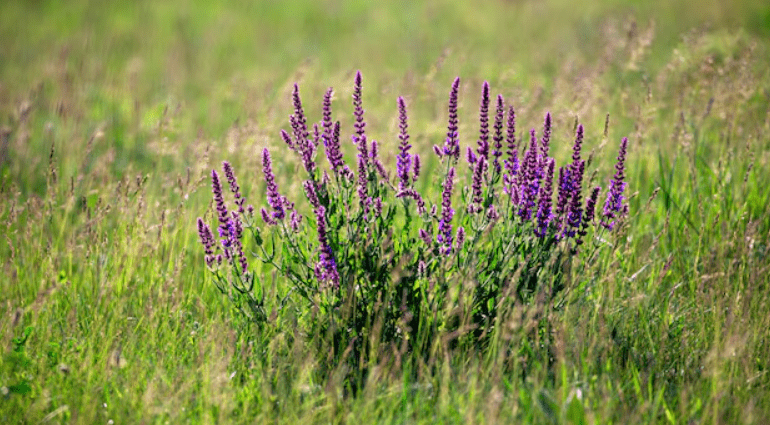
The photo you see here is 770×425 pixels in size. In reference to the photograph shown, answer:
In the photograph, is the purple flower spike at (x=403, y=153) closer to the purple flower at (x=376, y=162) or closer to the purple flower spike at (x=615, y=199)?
the purple flower at (x=376, y=162)

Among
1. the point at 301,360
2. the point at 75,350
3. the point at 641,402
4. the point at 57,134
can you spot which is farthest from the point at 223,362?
the point at 57,134

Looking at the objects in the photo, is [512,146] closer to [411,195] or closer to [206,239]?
A: [411,195]

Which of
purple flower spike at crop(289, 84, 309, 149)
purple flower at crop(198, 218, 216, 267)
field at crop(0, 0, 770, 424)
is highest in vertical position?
purple flower spike at crop(289, 84, 309, 149)

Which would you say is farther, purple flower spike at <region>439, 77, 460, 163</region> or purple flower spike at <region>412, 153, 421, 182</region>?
purple flower spike at <region>412, 153, 421, 182</region>

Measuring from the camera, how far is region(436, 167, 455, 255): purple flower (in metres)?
2.51

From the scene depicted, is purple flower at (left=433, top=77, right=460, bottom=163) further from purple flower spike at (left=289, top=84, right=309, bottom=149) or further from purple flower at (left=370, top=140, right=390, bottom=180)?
purple flower spike at (left=289, top=84, right=309, bottom=149)

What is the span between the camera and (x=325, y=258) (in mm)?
2506

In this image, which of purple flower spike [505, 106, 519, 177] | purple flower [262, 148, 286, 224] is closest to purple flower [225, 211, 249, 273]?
purple flower [262, 148, 286, 224]

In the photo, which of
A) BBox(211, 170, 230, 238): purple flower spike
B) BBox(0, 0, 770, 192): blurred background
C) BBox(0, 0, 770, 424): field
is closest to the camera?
BBox(0, 0, 770, 424): field

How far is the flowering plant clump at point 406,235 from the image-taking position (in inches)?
99.1

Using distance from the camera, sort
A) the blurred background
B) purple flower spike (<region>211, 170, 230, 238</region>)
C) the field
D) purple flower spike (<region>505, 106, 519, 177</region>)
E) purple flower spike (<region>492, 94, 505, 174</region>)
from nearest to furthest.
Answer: the field, purple flower spike (<region>211, 170, 230, 238</region>), purple flower spike (<region>492, 94, 505, 174</region>), purple flower spike (<region>505, 106, 519, 177</region>), the blurred background

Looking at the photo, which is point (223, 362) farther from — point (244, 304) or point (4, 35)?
point (4, 35)

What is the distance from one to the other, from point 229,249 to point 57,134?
156 inches

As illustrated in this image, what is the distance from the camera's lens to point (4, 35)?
8781 millimetres
